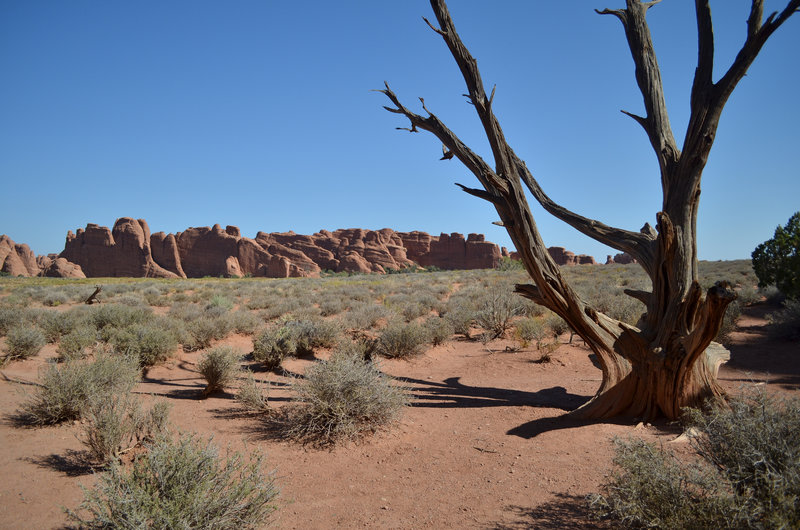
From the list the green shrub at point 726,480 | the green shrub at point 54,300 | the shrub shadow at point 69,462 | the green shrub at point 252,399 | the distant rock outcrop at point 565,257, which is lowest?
the shrub shadow at point 69,462

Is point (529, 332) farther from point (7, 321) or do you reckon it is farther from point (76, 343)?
point (7, 321)

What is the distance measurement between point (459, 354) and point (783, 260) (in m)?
8.79

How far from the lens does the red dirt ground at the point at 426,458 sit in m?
3.06

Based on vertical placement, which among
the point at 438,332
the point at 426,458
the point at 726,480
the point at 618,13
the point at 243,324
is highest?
the point at 618,13

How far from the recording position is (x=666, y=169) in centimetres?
491

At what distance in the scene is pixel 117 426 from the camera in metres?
3.65

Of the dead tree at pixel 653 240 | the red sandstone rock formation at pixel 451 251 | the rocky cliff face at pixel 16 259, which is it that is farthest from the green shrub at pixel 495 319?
the rocky cliff face at pixel 16 259

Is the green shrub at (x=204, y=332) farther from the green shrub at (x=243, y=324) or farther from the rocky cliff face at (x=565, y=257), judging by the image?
the rocky cliff face at (x=565, y=257)

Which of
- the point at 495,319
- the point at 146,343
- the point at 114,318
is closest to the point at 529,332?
the point at 495,319

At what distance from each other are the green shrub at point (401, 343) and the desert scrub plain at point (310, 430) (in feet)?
0.10

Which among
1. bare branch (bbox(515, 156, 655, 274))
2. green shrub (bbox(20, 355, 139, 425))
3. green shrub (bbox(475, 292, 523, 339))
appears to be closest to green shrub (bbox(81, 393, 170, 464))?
green shrub (bbox(20, 355, 139, 425))

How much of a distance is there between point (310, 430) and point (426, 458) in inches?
51.6

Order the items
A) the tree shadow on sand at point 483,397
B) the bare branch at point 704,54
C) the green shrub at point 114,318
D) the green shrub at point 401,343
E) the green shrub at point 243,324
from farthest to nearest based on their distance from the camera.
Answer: the green shrub at point 243,324 → the green shrub at point 114,318 → the green shrub at point 401,343 → the tree shadow on sand at point 483,397 → the bare branch at point 704,54

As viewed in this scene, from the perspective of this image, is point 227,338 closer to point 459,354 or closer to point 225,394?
point 225,394
